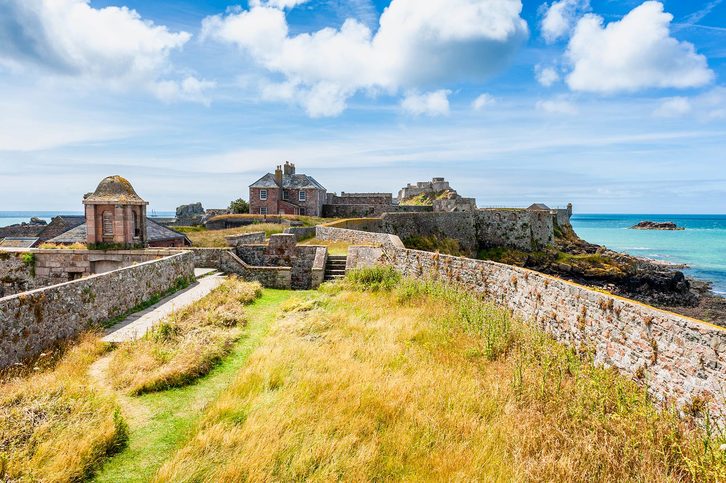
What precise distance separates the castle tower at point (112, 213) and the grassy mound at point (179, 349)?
7.77 m

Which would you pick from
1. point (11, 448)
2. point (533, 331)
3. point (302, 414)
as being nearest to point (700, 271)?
point (533, 331)

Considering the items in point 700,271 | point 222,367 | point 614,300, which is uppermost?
point 614,300

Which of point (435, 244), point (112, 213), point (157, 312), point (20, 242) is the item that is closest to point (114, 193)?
point (112, 213)

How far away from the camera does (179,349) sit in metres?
8.46

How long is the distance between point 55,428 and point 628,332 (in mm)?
9006

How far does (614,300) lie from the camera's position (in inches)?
288

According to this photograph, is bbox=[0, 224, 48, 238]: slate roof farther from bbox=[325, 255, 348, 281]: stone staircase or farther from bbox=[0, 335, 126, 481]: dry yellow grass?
bbox=[0, 335, 126, 481]: dry yellow grass

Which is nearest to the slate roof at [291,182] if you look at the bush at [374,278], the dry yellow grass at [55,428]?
the bush at [374,278]

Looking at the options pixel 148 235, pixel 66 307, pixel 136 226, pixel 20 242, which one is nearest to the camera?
pixel 66 307

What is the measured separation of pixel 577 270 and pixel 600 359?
1235 inches

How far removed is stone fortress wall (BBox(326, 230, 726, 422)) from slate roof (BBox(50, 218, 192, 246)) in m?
19.9

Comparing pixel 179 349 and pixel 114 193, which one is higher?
pixel 114 193

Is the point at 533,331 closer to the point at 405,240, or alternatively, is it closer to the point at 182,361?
the point at 182,361

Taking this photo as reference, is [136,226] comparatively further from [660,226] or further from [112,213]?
[660,226]
